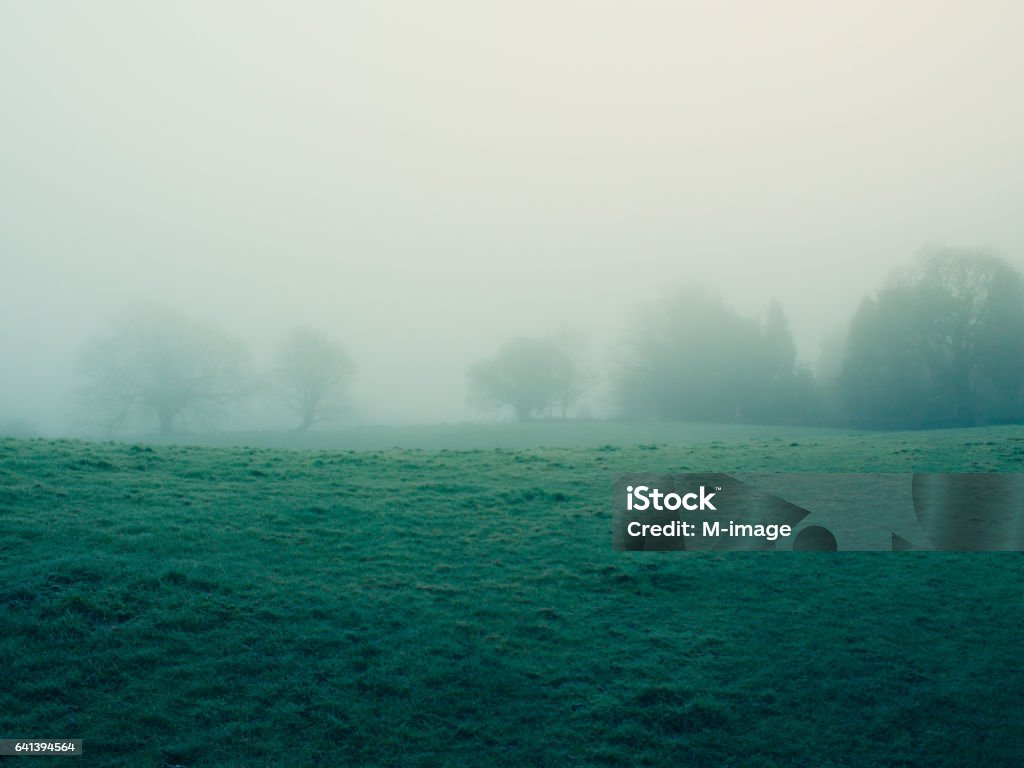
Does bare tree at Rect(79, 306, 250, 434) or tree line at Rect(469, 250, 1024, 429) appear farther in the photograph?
tree line at Rect(469, 250, 1024, 429)

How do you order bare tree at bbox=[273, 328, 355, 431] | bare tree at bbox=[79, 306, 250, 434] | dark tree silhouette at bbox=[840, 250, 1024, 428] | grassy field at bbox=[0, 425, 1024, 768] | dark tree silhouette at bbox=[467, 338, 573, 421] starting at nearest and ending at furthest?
grassy field at bbox=[0, 425, 1024, 768] → bare tree at bbox=[79, 306, 250, 434] → dark tree silhouette at bbox=[840, 250, 1024, 428] → bare tree at bbox=[273, 328, 355, 431] → dark tree silhouette at bbox=[467, 338, 573, 421]

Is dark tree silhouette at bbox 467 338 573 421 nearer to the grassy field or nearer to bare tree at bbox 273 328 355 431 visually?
bare tree at bbox 273 328 355 431

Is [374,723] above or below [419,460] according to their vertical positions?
below

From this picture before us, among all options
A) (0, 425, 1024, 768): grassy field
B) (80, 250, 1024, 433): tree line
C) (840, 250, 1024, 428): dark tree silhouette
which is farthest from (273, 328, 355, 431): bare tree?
(840, 250, 1024, 428): dark tree silhouette

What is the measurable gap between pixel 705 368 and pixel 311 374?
4212 centimetres

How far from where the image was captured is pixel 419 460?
25.1 meters

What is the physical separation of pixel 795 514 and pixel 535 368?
182ft

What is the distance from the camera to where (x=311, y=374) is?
66.3 meters

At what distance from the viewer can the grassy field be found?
833 centimetres

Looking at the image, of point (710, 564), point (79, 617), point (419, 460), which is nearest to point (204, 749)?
point (79, 617)

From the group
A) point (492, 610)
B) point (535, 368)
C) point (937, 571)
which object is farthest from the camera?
point (535, 368)

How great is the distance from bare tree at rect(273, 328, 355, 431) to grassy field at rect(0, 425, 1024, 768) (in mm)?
48596

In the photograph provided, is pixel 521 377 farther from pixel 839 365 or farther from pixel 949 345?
pixel 949 345

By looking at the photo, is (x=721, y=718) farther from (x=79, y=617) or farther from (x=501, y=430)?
(x=501, y=430)
